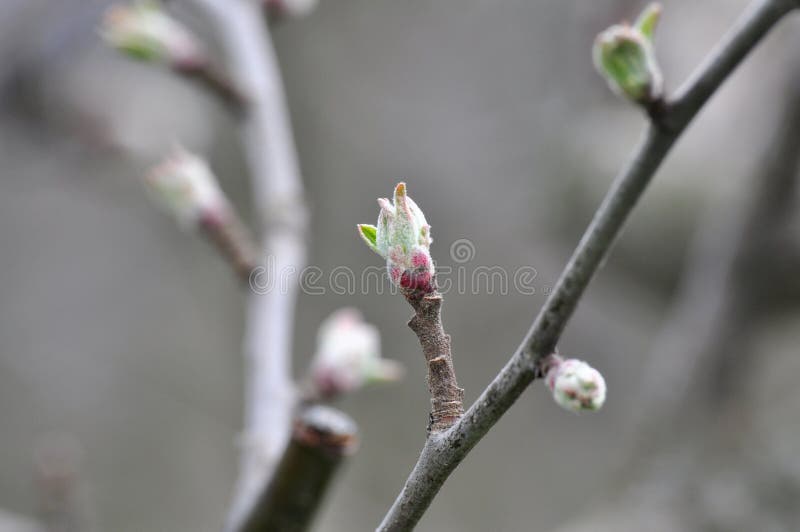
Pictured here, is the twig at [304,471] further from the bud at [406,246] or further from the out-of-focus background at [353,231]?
the out-of-focus background at [353,231]

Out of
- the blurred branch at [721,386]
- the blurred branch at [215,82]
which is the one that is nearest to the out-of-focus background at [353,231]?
the blurred branch at [721,386]

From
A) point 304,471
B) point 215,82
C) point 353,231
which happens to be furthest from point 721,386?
point 353,231

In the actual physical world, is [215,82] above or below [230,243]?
above

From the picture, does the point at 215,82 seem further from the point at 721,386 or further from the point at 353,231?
the point at 353,231

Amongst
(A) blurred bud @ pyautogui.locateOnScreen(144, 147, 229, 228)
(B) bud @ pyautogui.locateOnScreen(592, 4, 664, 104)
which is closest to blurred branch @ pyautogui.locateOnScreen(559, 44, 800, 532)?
(A) blurred bud @ pyautogui.locateOnScreen(144, 147, 229, 228)

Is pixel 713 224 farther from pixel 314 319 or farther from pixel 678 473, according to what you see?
pixel 314 319
